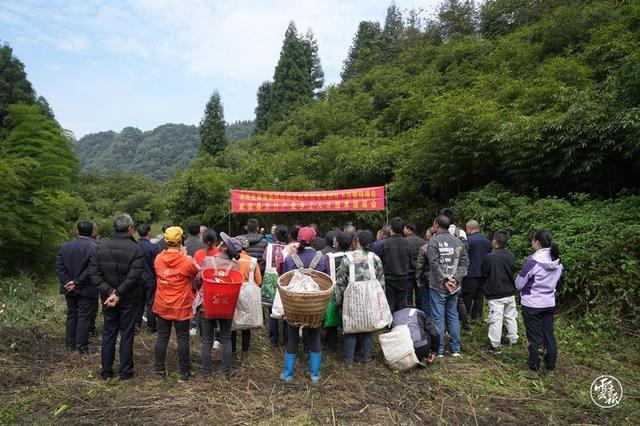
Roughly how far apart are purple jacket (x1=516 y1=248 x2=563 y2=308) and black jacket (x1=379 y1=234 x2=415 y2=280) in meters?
1.43

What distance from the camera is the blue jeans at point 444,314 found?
190 inches

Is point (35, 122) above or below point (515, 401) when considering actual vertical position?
above

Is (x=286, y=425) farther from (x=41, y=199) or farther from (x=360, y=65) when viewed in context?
(x=360, y=65)

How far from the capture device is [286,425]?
3328mm

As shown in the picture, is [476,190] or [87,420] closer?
[87,420]

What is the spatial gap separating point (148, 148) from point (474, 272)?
7354 cm

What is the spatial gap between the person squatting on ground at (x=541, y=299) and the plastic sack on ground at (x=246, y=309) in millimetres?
3155

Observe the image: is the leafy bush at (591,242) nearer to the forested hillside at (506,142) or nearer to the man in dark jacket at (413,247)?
the forested hillside at (506,142)

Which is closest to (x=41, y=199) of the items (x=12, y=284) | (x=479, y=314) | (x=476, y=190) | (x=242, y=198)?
(x=12, y=284)

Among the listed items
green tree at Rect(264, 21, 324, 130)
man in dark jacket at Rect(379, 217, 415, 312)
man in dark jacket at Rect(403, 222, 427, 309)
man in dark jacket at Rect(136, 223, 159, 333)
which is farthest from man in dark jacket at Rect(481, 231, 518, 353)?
green tree at Rect(264, 21, 324, 130)

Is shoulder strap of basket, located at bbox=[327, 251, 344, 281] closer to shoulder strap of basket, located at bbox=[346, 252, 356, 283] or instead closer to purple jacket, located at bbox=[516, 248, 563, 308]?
shoulder strap of basket, located at bbox=[346, 252, 356, 283]

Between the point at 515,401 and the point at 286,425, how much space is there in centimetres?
226

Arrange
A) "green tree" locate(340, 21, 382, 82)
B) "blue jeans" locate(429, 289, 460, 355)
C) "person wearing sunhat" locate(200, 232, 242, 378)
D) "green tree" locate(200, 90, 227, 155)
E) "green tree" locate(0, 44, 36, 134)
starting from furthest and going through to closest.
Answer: "green tree" locate(340, 21, 382, 82) < "green tree" locate(200, 90, 227, 155) < "green tree" locate(0, 44, 36, 134) < "blue jeans" locate(429, 289, 460, 355) < "person wearing sunhat" locate(200, 232, 242, 378)

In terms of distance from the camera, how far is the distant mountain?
61.8 metres
